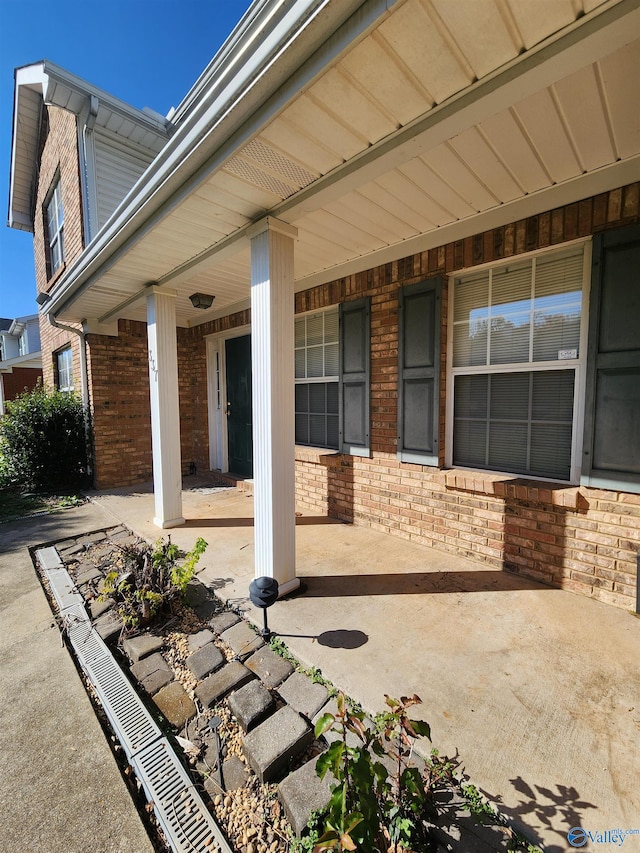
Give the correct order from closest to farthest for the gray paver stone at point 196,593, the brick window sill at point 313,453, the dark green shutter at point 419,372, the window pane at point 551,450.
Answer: the gray paver stone at point 196,593 < the window pane at point 551,450 < the dark green shutter at point 419,372 < the brick window sill at point 313,453

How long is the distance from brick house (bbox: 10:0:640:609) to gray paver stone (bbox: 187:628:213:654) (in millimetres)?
538

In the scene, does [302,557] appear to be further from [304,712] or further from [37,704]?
[37,704]

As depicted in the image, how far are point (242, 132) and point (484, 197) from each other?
1723 millimetres

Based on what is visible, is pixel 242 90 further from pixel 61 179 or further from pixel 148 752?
pixel 61 179

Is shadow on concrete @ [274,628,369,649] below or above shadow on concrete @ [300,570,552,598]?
below

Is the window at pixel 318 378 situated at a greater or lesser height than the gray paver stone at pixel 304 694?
greater

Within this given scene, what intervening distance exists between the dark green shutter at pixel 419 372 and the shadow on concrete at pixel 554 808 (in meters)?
2.27

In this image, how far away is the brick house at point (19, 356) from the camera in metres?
14.3

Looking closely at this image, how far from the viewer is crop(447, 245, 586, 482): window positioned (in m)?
2.76

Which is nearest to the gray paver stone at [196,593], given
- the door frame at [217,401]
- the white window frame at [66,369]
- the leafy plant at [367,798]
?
the leafy plant at [367,798]

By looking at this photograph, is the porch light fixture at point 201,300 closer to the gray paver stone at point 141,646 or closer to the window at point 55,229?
the gray paver stone at point 141,646

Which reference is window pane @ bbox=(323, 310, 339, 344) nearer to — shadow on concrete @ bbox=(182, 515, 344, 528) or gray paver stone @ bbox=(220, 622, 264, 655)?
shadow on concrete @ bbox=(182, 515, 344, 528)

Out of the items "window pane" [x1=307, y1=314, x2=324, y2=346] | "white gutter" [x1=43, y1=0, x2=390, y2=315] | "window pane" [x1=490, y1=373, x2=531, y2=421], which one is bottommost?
"window pane" [x1=490, y1=373, x2=531, y2=421]

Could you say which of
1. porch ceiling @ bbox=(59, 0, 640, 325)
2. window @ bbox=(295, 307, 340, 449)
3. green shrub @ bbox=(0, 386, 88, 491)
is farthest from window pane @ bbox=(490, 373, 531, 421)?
green shrub @ bbox=(0, 386, 88, 491)
